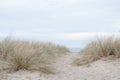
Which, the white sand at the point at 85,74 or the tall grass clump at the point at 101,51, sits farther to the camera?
the tall grass clump at the point at 101,51

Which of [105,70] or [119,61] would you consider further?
[119,61]

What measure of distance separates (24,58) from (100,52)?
2.30 meters

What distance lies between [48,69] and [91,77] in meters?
0.72

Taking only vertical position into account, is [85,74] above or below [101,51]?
below

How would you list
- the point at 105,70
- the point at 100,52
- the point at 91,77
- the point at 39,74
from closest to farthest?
the point at 39,74
the point at 91,77
the point at 105,70
the point at 100,52

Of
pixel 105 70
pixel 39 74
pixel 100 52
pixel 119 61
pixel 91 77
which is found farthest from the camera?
pixel 100 52

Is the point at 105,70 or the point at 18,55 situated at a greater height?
the point at 18,55

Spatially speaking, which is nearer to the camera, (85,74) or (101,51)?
(85,74)

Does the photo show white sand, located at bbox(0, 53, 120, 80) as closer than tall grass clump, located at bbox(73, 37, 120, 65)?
Yes

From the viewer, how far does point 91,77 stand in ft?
17.3

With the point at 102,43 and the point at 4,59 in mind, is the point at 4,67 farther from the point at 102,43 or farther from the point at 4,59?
the point at 102,43

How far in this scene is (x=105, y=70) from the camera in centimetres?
588

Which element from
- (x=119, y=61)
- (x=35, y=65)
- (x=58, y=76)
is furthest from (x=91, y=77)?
(x=119, y=61)

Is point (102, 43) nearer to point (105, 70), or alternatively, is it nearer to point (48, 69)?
point (105, 70)
